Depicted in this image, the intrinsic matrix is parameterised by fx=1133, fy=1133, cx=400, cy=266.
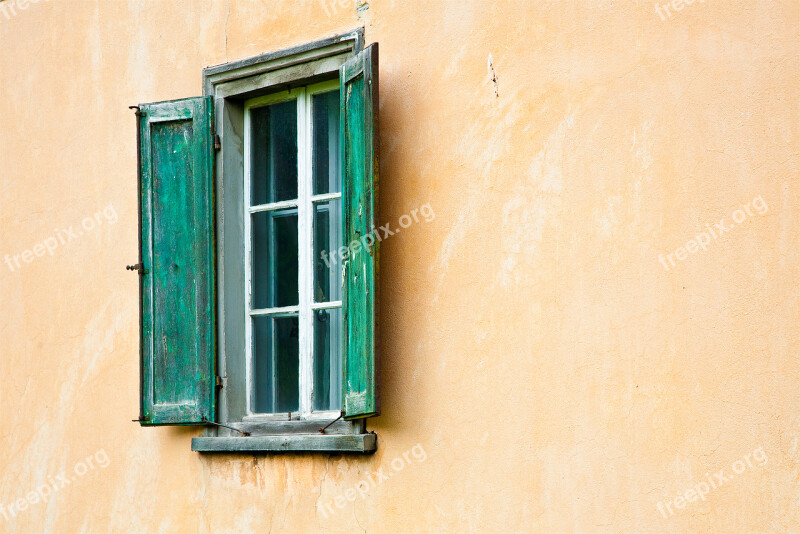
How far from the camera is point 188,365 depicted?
17.9ft

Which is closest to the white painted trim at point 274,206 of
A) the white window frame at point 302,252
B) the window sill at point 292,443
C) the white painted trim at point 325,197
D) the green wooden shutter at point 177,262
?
the white window frame at point 302,252

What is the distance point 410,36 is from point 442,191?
75 cm

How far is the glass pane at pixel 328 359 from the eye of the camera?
17.2ft

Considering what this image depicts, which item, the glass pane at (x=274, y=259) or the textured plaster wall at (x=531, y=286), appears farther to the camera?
the glass pane at (x=274, y=259)

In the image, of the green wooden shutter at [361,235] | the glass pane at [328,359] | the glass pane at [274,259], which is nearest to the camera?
the green wooden shutter at [361,235]

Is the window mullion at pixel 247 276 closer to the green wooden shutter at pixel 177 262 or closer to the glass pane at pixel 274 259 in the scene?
the glass pane at pixel 274 259

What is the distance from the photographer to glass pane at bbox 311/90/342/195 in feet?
17.7

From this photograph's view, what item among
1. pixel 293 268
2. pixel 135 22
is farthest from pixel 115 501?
pixel 135 22

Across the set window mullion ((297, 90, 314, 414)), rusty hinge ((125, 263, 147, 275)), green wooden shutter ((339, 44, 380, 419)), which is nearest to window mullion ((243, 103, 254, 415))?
window mullion ((297, 90, 314, 414))

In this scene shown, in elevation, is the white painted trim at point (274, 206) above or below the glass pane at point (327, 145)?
below

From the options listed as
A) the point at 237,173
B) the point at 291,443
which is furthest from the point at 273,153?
the point at 291,443

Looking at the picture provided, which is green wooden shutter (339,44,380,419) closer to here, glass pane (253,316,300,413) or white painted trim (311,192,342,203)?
white painted trim (311,192,342,203)

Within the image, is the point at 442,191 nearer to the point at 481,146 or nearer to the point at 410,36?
the point at 481,146

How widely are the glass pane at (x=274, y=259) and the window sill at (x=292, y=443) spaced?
2.21 ft
